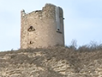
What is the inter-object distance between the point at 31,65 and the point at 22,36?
3.84 m

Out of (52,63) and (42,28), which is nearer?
(52,63)

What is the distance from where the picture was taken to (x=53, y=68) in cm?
1515

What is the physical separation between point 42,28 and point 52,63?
3340 mm

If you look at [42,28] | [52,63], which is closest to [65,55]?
[52,63]

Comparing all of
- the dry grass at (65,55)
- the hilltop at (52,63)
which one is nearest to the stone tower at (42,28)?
the dry grass at (65,55)

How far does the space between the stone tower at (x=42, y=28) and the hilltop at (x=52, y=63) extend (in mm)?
1613

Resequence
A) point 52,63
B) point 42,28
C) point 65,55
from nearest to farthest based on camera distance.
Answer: point 52,63 → point 65,55 → point 42,28

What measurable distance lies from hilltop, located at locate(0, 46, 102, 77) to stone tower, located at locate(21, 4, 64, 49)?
1.61m

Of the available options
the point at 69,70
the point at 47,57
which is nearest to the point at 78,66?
the point at 69,70

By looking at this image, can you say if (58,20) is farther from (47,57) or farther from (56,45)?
(47,57)

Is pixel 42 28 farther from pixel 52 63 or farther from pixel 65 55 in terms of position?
pixel 52 63

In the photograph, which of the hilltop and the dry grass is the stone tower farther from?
the hilltop

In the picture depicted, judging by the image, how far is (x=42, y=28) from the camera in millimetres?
18062

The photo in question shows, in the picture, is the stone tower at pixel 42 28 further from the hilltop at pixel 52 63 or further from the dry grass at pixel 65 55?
the hilltop at pixel 52 63
